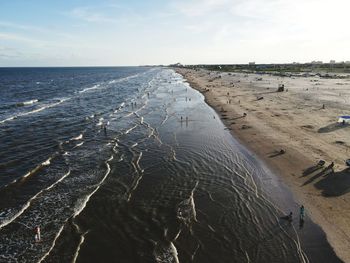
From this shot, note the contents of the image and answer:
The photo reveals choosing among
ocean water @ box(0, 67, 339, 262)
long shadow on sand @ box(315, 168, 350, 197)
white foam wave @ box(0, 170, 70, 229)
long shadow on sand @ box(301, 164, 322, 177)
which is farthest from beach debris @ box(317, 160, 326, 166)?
white foam wave @ box(0, 170, 70, 229)

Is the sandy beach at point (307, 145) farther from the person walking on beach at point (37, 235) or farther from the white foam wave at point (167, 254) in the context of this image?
the person walking on beach at point (37, 235)

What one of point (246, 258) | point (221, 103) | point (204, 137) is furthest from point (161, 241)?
point (221, 103)

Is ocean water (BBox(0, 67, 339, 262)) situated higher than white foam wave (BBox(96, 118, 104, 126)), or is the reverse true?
ocean water (BBox(0, 67, 339, 262))

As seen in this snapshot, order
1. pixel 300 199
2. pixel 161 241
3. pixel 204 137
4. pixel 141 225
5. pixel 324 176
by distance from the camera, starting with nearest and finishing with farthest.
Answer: pixel 161 241 → pixel 141 225 → pixel 300 199 → pixel 324 176 → pixel 204 137

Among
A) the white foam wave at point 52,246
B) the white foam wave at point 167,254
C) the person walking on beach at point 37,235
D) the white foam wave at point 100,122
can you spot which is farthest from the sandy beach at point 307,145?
the white foam wave at point 100,122

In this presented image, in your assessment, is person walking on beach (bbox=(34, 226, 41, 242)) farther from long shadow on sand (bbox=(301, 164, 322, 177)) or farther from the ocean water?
long shadow on sand (bbox=(301, 164, 322, 177))

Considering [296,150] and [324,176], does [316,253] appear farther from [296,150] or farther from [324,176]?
[296,150]

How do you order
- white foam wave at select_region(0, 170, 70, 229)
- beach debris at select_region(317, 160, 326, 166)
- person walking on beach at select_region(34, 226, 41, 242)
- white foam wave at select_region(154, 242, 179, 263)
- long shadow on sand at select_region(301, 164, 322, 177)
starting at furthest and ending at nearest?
beach debris at select_region(317, 160, 326, 166), long shadow on sand at select_region(301, 164, 322, 177), white foam wave at select_region(0, 170, 70, 229), person walking on beach at select_region(34, 226, 41, 242), white foam wave at select_region(154, 242, 179, 263)

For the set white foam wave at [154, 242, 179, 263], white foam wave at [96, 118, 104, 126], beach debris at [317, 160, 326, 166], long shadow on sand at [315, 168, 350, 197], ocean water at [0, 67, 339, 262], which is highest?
beach debris at [317, 160, 326, 166]
